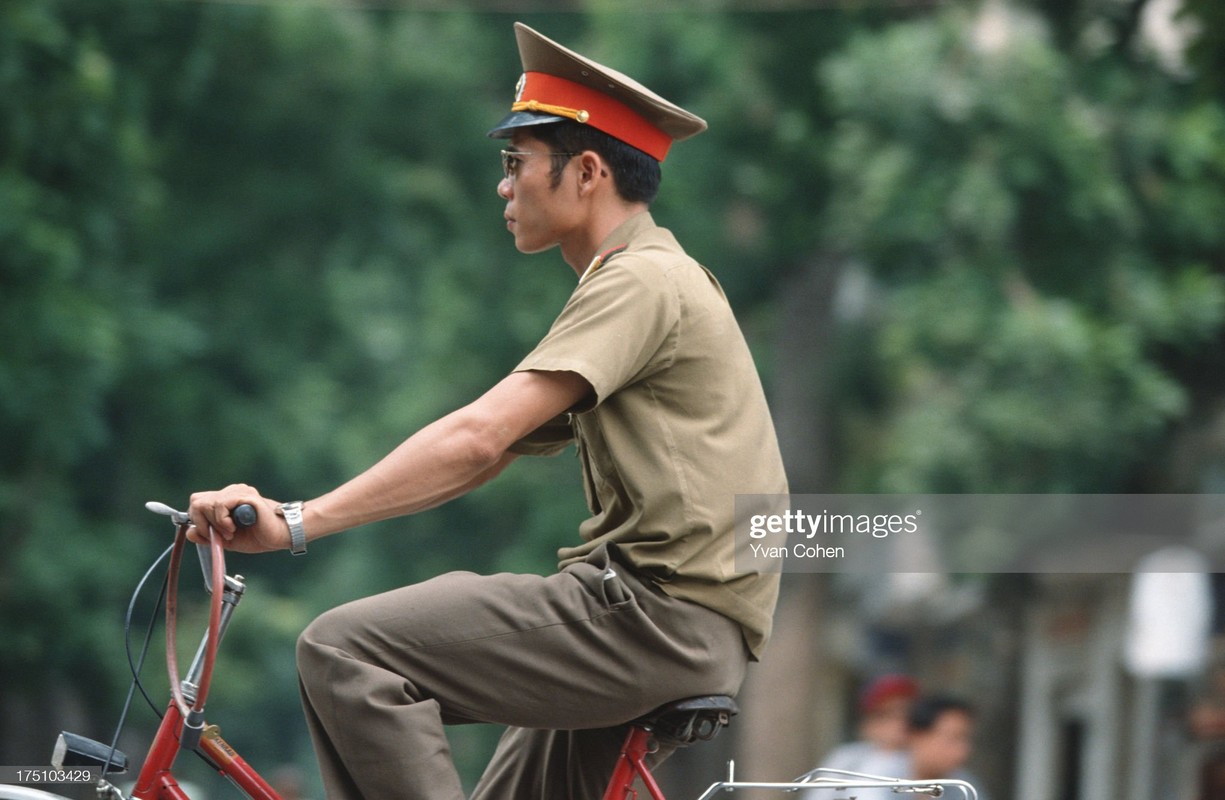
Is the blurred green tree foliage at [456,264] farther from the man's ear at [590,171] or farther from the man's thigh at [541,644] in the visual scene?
the man's thigh at [541,644]

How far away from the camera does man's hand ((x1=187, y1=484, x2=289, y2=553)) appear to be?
2816 mm

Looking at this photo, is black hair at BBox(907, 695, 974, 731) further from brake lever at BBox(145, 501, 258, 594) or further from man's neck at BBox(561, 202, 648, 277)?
brake lever at BBox(145, 501, 258, 594)

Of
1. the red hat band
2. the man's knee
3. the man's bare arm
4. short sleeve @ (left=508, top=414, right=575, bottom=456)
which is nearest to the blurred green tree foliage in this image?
short sleeve @ (left=508, top=414, right=575, bottom=456)

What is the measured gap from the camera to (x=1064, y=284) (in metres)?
10.7

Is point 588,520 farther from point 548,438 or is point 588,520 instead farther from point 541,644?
point 548,438

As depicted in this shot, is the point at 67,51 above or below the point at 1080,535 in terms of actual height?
above

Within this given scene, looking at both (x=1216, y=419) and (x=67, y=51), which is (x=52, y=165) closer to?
(x=67, y=51)

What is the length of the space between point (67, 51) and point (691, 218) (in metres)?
4.30

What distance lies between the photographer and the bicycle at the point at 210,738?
2859mm

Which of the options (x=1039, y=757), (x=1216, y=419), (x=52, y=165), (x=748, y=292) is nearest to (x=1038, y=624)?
(x=1039, y=757)

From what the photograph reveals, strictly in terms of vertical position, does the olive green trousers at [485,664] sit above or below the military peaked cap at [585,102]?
below

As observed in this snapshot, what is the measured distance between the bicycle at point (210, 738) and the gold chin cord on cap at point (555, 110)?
0.99 meters

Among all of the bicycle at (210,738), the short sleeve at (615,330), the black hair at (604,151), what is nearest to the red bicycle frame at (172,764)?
the bicycle at (210,738)

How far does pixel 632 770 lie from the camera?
314 cm
